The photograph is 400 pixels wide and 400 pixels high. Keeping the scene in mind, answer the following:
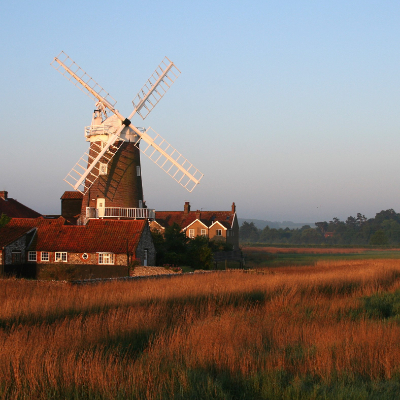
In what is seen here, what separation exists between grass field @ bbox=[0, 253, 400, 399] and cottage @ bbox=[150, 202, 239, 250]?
44.3 metres

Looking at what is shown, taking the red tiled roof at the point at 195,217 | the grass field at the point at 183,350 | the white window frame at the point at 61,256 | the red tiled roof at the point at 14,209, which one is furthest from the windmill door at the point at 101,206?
the red tiled roof at the point at 195,217

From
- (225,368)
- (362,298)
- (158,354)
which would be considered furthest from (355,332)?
(362,298)

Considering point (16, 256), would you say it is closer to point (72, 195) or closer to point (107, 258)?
point (107, 258)

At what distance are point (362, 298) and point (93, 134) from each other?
20.9 m

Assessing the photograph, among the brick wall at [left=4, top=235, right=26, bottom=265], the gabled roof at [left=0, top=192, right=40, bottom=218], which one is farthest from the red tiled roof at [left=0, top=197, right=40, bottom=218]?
the brick wall at [left=4, top=235, right=26, bottom=265]

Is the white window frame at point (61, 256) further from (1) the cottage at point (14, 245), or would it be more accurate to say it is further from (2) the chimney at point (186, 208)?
(2) the chimney at point (186, 208)

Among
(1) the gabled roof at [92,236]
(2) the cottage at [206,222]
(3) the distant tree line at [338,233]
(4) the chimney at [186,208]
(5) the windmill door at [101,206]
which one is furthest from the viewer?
(3) the distant tree line at [338,233]

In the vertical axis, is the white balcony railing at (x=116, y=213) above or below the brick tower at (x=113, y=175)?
below

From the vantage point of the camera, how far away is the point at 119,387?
6.89m

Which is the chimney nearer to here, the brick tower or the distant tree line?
the brick tower

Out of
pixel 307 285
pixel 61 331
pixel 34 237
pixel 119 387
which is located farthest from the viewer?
pixel 34 237

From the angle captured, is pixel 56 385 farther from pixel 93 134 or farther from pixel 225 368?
pixel 93 134

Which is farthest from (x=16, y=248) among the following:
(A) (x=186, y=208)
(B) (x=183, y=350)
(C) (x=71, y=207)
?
(A) (x=186, y=208)

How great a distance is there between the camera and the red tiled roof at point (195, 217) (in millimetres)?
61662
